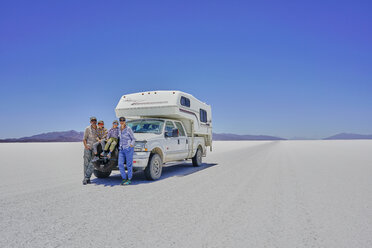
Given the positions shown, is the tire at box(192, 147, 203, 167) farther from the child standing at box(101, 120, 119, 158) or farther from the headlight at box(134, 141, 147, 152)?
the child standing at box(101, 120, 119, 158)

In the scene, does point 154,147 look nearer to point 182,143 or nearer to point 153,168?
point 153,168

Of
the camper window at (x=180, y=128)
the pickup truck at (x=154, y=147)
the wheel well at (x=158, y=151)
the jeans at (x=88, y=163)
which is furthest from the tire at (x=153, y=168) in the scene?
the camper window at (x=180, y=128)

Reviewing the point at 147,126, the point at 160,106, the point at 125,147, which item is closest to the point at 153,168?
the point at 125,147

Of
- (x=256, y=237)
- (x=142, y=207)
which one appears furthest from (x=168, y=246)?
(x=142, y=207)

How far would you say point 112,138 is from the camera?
314 inches

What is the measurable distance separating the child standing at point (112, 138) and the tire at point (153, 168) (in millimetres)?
1215

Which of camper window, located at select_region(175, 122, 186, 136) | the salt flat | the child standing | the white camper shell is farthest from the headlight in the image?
camper window, located at select_region(175, 122, 186, 136)

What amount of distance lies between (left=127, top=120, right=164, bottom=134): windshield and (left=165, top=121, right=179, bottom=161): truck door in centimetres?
35

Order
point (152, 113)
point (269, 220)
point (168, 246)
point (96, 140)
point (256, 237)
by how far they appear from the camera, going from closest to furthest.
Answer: point (168, 246), point (256, 237), point (269, 220), point (96, 140), point (152, 113)

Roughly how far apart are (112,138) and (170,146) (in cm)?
231

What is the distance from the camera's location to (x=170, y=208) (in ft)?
16.3

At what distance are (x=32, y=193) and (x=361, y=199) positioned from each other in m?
7.59

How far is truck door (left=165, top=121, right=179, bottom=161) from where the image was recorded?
9328 mm

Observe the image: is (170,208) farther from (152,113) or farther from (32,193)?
(152,113)
